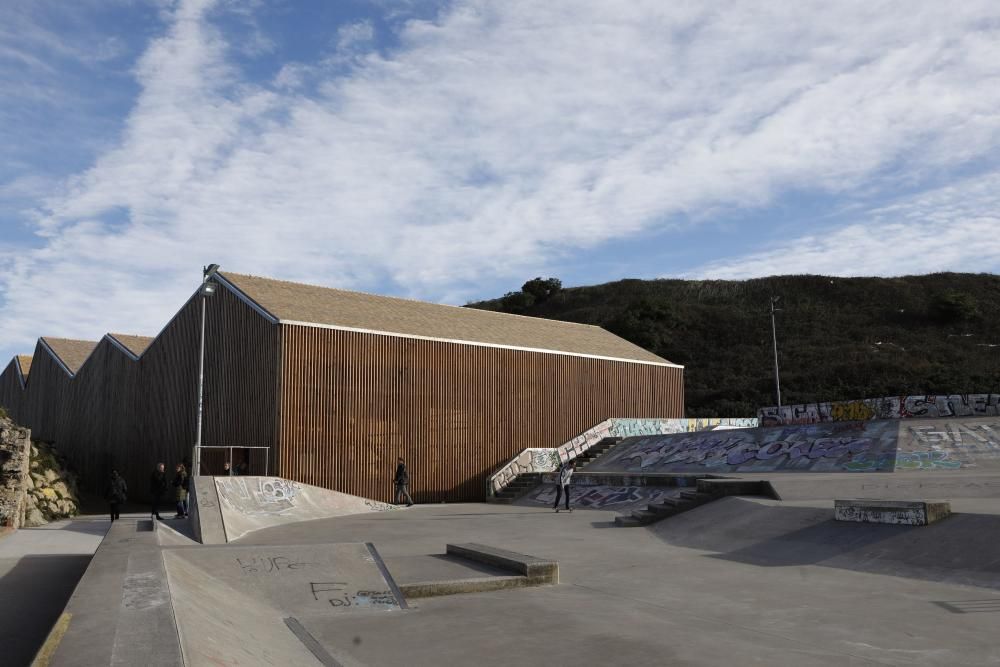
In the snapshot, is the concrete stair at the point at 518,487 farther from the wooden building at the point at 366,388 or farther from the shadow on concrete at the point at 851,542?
the shadow on concrete at the point at 851,542

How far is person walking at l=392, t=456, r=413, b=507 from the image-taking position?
2430 centimetres

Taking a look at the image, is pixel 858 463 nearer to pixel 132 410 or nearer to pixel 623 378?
pixel 623 378

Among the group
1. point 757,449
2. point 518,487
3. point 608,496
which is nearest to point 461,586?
point 608,496

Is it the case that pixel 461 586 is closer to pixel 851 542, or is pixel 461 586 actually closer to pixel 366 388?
pixel 851 542

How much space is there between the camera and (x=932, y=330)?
66.6 m

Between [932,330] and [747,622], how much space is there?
68.6m

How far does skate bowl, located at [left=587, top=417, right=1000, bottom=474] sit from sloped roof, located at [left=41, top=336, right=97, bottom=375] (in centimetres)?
3346

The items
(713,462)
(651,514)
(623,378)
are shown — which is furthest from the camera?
(623,378)

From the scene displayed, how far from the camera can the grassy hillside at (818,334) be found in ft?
187

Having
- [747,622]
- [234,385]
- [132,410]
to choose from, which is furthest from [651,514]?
[132,410]

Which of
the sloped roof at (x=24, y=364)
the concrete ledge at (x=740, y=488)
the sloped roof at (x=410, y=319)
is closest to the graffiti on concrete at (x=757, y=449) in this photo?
the sloped roof at (x=410, y=319)

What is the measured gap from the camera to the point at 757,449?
2603 cm

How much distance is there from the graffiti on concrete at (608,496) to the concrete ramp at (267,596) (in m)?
12.7

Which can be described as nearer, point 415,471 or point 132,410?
point 415,471
